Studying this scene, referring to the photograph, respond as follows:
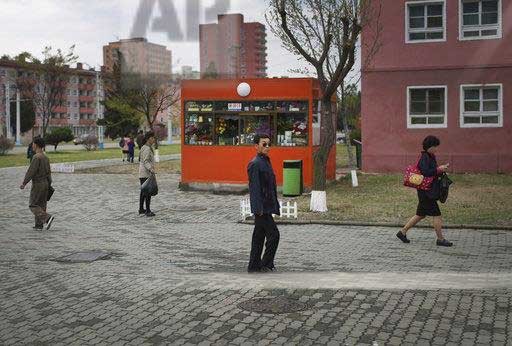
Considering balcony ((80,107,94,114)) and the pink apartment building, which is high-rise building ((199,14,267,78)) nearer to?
the pink apartment building

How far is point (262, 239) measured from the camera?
9305 millimetres

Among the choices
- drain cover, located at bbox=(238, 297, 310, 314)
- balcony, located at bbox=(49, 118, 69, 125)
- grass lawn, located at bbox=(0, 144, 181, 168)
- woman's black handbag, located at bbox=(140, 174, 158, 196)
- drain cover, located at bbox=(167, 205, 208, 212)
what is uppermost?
balcony, located at bbox=(49, 118, 69, 125)

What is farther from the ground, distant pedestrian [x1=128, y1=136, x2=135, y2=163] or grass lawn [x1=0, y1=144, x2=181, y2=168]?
distant pedestrian [x1=128, y1=136, x2=135, y2=163]

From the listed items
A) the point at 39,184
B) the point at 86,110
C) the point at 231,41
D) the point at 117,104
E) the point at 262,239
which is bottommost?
the point at 262,239

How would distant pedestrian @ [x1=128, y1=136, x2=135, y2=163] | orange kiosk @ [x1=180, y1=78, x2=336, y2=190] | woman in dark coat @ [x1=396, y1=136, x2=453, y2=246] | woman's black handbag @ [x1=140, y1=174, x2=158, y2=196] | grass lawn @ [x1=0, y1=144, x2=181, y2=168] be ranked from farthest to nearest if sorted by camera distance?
grass lawn @ [x1=0, y1=144, x2=181, y2=168], distant pedestrian @ [x1=128, y1=136, x2=135, y2=163], orange kiosk @ [x1=180, y1=78, x2=336, y2=190], woman's black handbag @ [x1=140, y1=174, x2=158, y2=196], woman in dark coat @ [x1=396, y1=136, x2=453, y2=246]

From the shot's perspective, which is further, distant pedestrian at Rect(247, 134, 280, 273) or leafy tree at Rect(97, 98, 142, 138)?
leafy tree at Rect(97, 98, 142, 138)

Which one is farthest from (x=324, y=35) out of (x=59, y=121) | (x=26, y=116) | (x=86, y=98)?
(x=86, y=98)

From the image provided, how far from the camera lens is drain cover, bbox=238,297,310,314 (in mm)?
7190

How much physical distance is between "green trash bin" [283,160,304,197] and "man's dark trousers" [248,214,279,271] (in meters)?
10.7

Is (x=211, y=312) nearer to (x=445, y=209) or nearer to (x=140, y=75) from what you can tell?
(x=445, y=209)

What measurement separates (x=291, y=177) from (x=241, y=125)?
3.00m

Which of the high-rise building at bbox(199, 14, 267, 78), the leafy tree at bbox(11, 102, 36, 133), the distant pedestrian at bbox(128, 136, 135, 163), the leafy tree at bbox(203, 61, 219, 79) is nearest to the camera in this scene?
the high-rise building at bbox(199, 14, 267, 78)

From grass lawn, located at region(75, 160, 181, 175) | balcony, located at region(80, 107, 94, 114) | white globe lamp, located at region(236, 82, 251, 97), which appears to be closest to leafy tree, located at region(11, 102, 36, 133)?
balcony, located at region(80, 107, 94, 114)

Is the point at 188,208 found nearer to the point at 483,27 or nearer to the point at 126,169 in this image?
the point at 483,27
